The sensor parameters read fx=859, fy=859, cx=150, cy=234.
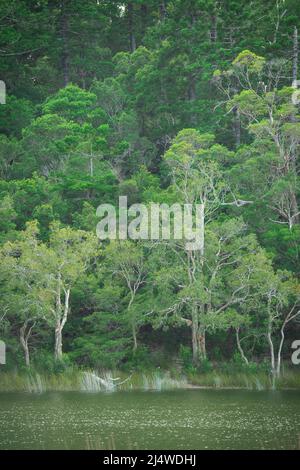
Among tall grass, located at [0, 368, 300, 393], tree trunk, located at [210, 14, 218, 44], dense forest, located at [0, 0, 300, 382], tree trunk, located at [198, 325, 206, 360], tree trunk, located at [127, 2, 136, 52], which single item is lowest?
tall grass, located at [0, 368, 300, 393]

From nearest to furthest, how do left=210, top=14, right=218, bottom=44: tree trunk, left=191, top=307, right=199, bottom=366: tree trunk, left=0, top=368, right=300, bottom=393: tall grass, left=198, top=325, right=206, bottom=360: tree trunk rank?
left=0, top=368, right=300, bottom=393: tall grass, left=191, top=307, right=199, bottom=366: tree trunk, left=198, top=325, right=206, bottom=360: tree trunk, left=210, top=14, right=218, bottom=44: tree trunk

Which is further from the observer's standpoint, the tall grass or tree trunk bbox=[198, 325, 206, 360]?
tree trunk bbox=[198, 325, 206, 360]

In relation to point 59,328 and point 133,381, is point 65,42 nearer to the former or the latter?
point 59,328

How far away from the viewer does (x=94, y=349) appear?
34.3 metres

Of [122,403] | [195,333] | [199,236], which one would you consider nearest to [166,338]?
[195,333]

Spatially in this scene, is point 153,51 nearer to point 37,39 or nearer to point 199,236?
point 37,39

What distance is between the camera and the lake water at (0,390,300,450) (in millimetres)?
20234

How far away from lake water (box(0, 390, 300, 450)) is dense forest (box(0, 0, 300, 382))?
193 inches

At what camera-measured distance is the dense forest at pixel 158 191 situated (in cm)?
3388

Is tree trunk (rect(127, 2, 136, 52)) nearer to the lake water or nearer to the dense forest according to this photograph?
the dense forest

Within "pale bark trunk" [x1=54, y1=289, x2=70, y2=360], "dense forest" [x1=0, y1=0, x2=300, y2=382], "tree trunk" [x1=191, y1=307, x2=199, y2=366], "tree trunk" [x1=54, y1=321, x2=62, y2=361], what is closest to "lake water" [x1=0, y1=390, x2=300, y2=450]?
"tree trunk" [x1=54, y1=321, x2=62, y2=361]

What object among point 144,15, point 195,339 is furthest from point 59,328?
point 144,15

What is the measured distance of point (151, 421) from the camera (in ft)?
76.3

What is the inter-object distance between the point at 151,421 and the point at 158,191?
19278 millimetres
